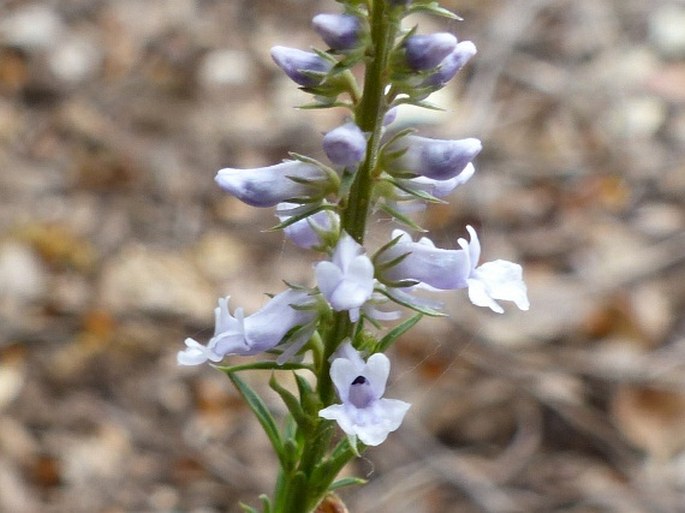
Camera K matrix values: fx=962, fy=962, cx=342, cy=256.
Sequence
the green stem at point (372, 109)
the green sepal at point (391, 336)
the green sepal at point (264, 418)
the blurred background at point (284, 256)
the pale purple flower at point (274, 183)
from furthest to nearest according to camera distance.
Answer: the blurred background at point (284, 256), the green sepal at point (264, 418), the green sepal at point (391, 336), the pale purple flower at point (274, 183), the green stem at point (372, 109)

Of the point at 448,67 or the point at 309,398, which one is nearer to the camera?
the point at 448,67

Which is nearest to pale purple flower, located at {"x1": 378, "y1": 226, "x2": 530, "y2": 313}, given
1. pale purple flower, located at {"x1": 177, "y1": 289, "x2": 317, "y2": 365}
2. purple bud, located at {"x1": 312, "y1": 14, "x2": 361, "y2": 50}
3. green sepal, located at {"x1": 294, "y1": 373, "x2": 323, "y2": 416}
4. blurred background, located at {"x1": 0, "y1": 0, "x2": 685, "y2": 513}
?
pale purple flower, located at {"x1": 177, "y1": 289, "x2": 317, "y2": 365}

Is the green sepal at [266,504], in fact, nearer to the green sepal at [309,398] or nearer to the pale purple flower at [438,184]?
the green sepal at [309,398]

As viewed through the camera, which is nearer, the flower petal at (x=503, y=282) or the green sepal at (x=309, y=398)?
the flower petal at (x=503, y=282)

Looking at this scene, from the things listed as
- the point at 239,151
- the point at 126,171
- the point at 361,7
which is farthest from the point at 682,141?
the point at 361,7

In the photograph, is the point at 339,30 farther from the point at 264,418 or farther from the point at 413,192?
the point at 264,418

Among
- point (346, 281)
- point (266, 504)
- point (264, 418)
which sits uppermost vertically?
point (346, 281)

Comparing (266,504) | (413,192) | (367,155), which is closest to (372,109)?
(367,155)

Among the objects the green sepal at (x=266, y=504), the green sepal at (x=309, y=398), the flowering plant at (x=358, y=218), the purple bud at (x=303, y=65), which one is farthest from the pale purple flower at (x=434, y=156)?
the green sepal at (x=266, y=504)
